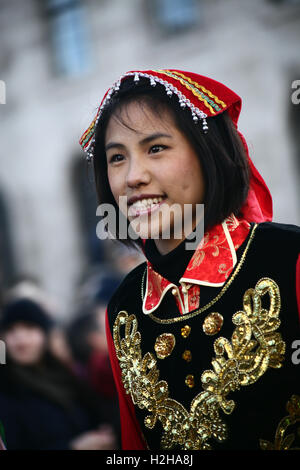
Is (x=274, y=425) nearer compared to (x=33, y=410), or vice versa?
(x=274, y=425)

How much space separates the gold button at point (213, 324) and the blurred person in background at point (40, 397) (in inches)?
68.1

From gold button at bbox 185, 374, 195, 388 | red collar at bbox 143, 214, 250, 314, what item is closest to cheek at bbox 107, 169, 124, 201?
red collar at bbox 143, 214, 250, 314

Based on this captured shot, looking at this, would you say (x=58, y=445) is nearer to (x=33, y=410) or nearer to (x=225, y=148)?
(x=33, y=410)

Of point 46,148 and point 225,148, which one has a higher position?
point 46,148

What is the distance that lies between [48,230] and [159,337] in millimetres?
8116

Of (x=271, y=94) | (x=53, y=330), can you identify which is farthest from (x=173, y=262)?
(x=271, y=94)

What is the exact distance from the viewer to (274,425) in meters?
1.58

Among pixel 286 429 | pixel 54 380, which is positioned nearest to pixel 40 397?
pixel 54 380

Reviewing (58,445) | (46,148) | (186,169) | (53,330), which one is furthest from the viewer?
(46,148)

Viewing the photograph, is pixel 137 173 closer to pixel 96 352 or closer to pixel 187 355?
pixel 187 355

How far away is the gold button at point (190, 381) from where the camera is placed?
1682 mm

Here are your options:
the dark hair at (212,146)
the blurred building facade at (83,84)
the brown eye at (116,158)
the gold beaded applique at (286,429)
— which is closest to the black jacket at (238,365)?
the gold beaded applique at (286,429)

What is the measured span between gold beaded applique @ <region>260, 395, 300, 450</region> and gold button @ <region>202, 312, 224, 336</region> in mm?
280

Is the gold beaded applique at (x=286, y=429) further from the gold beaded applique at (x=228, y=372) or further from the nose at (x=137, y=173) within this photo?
the nose at (x=137, y=173)
